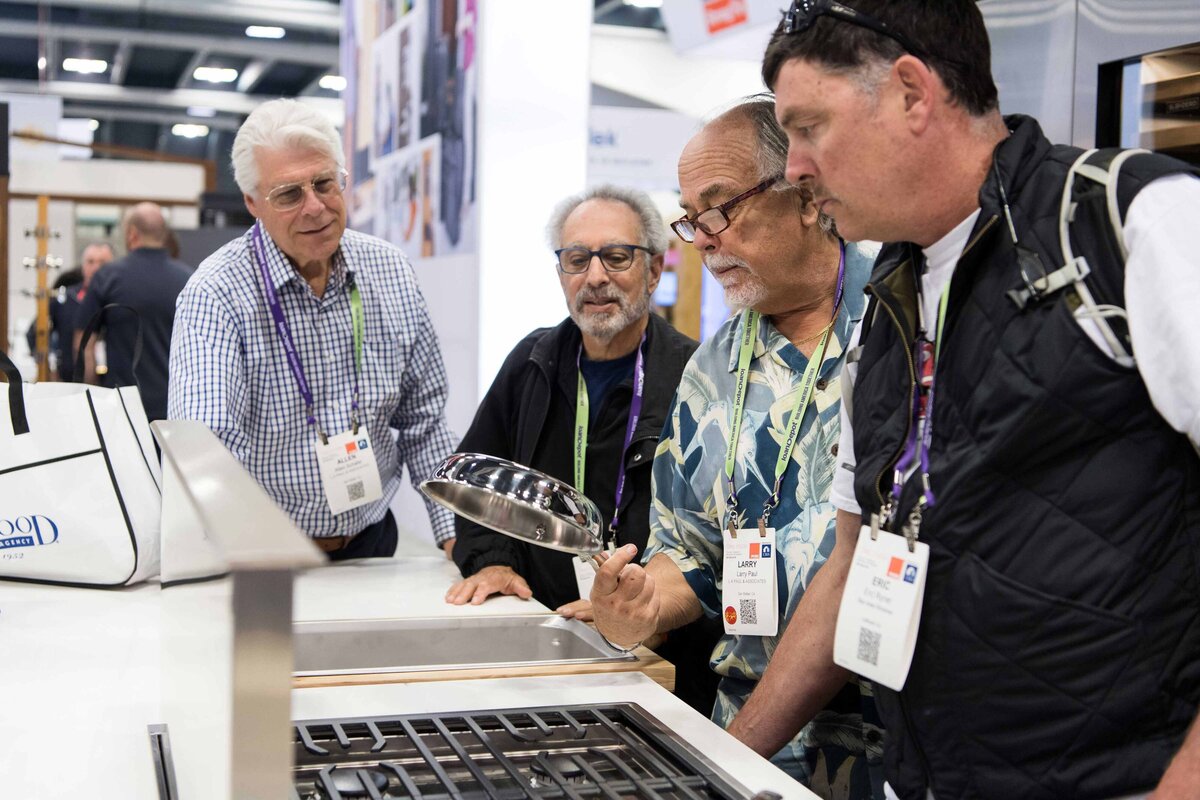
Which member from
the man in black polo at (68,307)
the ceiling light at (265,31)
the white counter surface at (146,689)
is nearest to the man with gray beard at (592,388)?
the white counter surface at (146,689)

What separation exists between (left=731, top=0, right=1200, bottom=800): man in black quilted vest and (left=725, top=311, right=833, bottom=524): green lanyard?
39cm

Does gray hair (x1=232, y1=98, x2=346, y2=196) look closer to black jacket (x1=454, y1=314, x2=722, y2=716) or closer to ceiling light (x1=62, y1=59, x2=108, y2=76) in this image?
black jacket (x1=454, y1=314, x2=722, y2=716)

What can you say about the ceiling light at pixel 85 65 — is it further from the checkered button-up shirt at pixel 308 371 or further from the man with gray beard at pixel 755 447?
the man with gray beard at pixel 755 447

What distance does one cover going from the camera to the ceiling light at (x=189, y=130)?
58.2ft

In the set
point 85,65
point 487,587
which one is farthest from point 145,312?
point 85,65

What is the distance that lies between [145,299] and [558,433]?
4.48 metres

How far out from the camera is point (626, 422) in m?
2.63

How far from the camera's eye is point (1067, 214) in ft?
3.98

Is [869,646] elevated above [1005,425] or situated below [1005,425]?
below

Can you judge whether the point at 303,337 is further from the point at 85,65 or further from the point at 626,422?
the point at 85,65

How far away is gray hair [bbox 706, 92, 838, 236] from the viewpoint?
195 centimetres

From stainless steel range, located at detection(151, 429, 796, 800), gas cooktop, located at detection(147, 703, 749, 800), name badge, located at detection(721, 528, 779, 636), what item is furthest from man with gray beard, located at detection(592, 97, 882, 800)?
gas cooktop, located at detection(147, 703, 749, 800)

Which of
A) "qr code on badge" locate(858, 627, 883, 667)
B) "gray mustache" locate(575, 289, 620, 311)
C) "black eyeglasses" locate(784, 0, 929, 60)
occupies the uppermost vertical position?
"black eyeglasses" locate(784, 0, 929, 60)

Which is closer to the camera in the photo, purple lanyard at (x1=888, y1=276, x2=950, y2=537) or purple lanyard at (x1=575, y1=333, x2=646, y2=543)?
purple lanyard at (x1=888, y1=276, x2=950, y2=537)
